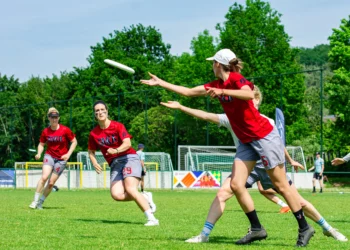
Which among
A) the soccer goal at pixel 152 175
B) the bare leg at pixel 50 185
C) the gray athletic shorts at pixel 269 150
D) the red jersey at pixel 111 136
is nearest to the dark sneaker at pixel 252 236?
the gray athletic shorts at pixel 269 150

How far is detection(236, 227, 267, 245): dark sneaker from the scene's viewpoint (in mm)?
8469

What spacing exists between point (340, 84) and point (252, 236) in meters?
48.4

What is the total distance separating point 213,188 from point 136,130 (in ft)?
77.8

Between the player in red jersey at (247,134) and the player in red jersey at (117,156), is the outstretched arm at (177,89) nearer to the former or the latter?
the player in red jersey at (247,134)

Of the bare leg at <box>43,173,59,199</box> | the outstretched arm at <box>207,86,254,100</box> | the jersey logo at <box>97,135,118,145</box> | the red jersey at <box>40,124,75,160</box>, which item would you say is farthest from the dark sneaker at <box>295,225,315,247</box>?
the red jersey at <box>40,124,75,160</box>

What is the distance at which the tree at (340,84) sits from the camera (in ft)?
177

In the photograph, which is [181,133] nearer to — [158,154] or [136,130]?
[136,130]

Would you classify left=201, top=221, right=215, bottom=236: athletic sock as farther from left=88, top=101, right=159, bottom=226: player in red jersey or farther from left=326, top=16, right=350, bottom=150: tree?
left=326, top=16, right=350, bottom=150: tree

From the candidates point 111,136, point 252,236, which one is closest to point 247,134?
point 252,236

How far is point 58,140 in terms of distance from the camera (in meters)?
16.1

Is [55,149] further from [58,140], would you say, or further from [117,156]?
[117,156]

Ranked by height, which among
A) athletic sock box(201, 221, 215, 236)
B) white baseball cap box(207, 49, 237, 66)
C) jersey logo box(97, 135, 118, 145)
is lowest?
athletic sock box(201, 221, 215, 236)

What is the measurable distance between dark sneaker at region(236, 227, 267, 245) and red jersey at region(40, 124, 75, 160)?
8345 millimetres

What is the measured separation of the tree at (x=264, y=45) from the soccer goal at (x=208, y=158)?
14120 millimetres
